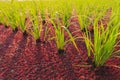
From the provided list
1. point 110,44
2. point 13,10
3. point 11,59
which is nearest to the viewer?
point 110,44

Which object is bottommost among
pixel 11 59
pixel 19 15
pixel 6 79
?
pixel 6 79

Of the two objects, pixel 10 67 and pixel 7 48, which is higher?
pixel 7 48

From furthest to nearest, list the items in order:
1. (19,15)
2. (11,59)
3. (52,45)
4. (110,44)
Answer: (19,15)
(52,45)
(11,59)
(110,44)

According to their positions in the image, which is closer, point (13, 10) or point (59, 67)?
point (59, 67)

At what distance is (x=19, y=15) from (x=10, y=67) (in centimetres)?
87

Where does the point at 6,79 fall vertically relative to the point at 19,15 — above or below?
below

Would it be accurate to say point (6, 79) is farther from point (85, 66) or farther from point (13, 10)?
point (13, 10)

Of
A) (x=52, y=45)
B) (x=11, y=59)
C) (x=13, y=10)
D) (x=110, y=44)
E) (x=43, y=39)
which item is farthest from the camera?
(x=13, y=10)

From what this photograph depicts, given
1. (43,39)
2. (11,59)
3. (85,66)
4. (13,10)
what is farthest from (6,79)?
(13,10)

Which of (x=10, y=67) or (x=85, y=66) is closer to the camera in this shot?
(x=85, y=66)

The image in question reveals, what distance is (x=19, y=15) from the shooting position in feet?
7.73

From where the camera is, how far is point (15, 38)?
2.37 meters

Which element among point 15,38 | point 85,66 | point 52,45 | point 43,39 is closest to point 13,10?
point 15,38

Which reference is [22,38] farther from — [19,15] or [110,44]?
[110,44]
